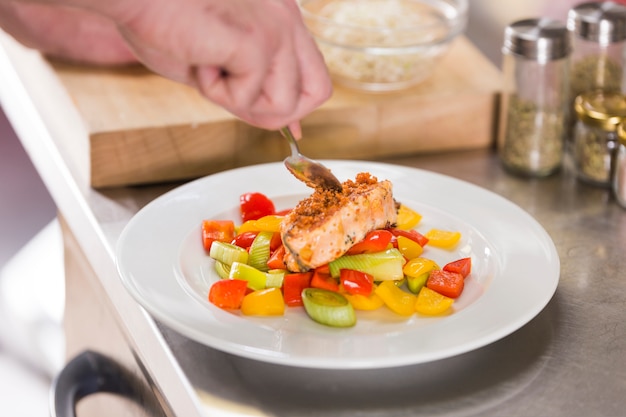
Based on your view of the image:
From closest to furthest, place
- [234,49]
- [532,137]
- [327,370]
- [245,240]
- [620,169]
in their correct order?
[234,49] < [327,370] < [245,240] < [620,169] < [532,137]

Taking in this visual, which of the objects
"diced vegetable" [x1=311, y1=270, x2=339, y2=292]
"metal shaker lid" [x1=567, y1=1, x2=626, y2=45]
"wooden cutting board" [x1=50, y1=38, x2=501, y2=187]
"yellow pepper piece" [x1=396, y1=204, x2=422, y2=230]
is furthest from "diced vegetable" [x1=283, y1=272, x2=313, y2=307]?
"metal shaker lid" [x1=567, y1=1, x2=626, y2=45]

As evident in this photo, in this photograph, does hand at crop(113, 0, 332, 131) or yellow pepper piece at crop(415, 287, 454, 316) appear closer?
hand at crop(113, 0, 332, 131)

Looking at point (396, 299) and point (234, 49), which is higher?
point (234, 49)

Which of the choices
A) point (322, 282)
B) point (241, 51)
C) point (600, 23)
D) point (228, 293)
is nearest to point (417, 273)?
point (322, 282)

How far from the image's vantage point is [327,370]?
1132mm

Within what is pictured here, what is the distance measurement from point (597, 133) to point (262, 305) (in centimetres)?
69

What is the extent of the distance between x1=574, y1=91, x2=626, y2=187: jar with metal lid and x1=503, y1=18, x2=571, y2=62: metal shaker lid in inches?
3.4

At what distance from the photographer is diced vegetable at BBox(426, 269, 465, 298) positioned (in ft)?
4.02

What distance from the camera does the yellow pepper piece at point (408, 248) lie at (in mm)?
1310

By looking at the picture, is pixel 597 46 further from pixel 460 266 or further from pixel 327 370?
pixel 327 370

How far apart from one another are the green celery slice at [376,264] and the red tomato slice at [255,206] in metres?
0.21

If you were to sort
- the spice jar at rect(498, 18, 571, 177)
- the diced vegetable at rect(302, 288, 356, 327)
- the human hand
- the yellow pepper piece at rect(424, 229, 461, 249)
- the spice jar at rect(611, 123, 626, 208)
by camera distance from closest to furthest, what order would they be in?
1. the human hand
2. the diced vegetable at rect(302, 288, 356, 327)
3. the yellow pepper piece at rect(424, 229, 461, 249)
4. the spice jar at rect(611, 123, 626, 208)
5. the spice jar at rect(498, 18, 571, 177)

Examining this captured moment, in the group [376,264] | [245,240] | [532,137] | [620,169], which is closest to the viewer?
[376,264]

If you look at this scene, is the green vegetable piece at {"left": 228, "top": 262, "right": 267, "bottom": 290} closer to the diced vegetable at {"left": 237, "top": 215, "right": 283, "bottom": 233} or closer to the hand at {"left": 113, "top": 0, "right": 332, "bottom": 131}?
the diced vegetable at {"left": 237, "top": 215, "right": 283, "bottom": 233}
